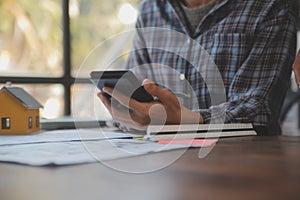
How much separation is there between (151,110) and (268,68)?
563mm

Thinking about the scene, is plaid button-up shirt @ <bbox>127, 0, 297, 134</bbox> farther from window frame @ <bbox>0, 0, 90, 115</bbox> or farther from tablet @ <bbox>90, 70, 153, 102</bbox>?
window frame @ <bbox>0, 0, 90, 115</bbox>

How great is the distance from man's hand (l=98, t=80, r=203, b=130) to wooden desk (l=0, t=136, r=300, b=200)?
0.88 feet

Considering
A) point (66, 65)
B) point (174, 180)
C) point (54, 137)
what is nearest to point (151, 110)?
point (54, 137)

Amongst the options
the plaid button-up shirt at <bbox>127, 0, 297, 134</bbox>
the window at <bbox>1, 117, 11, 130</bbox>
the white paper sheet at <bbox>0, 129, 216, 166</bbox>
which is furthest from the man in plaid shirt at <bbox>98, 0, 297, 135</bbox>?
the window at <bbox>1, 117, 11, 130</bbox>

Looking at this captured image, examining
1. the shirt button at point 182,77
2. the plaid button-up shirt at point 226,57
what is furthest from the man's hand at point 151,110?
the shirt button at point 182,77

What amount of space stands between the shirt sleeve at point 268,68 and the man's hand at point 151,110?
0.32 m

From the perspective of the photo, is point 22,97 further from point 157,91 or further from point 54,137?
point 157,91

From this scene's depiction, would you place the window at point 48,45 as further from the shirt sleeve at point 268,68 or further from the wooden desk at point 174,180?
the wooden desk at point 174,180

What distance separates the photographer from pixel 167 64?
6.17 ft

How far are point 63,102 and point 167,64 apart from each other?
0.64 meters

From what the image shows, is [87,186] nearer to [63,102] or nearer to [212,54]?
[212,54]

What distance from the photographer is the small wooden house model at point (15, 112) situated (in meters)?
1.22

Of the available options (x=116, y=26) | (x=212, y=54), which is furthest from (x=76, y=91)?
(x=116, y=26)

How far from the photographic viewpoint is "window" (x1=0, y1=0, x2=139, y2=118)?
7.32ft
